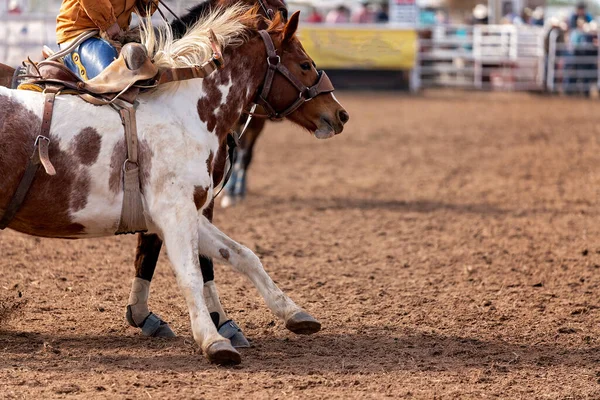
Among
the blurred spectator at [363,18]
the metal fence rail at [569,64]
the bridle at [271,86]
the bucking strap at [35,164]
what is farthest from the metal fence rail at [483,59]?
the bucking strap at [35,164]

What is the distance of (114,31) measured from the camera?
500 centimetres

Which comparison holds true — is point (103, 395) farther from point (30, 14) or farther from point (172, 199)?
point (30, 14)

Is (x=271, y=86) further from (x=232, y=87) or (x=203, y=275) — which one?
(x=203, y=275)

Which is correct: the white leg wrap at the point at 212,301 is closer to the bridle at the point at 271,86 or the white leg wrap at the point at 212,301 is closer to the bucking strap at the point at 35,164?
the bridle at the point at 271,86

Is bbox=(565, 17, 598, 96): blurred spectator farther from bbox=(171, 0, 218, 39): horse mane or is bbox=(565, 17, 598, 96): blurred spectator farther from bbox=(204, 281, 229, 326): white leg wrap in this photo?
bbox=(204, 281, 229, 326): white leg wrap

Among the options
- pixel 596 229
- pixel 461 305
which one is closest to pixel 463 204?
pixel 596 229

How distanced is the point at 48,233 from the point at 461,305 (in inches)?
106

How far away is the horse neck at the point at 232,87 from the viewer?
469 centimetres

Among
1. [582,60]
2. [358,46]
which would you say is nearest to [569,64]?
Result: [582,60]

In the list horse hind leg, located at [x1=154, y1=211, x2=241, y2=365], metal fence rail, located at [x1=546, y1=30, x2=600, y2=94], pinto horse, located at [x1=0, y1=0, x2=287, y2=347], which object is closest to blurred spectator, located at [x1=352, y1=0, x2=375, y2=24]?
metal fence rail, located at [x1=546, y1=30, x2=600, y2=94]

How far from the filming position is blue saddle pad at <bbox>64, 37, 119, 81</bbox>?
4930 millimetres

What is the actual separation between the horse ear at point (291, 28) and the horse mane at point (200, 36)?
0.27 feet

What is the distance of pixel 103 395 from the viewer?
399 centimetres

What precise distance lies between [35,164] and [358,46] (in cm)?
1897
